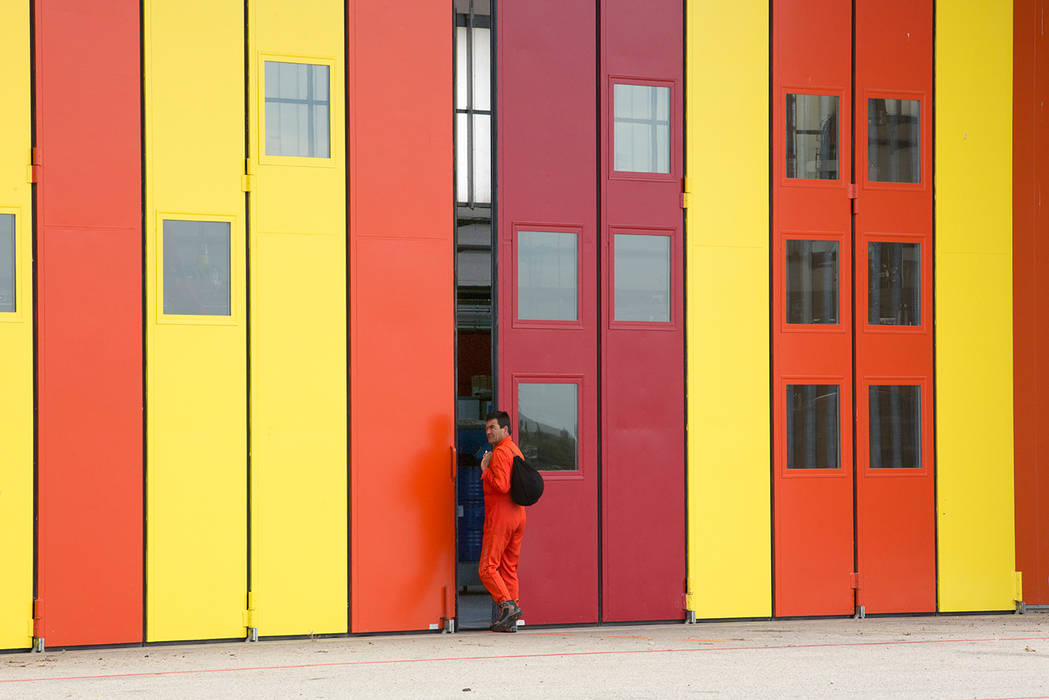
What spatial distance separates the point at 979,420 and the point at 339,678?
6626 mm

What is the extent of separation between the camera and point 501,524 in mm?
9562

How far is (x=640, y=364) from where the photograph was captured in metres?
10.3

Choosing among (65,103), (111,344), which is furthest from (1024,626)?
(65,103)

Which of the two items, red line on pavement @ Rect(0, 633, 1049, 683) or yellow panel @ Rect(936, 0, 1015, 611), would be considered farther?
yellow panel @ Rect(936, 0, 1015, 611)

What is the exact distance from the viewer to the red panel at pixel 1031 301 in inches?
429

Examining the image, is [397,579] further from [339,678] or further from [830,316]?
[830,316]

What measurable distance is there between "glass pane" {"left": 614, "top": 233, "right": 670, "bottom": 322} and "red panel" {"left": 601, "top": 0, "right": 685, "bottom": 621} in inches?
2.6

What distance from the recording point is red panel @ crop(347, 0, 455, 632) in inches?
380

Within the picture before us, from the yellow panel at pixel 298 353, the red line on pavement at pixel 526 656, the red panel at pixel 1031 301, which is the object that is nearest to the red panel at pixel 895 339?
the red panel at pixel 1031 301

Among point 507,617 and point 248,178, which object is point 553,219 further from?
point 507,617

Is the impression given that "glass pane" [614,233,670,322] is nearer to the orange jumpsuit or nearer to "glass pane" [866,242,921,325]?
the orange jumpsuit

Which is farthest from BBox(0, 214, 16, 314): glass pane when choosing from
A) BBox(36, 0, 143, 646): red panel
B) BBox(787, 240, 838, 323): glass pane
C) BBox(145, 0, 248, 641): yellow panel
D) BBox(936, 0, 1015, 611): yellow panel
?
BBox(936, 0, 1015, 611): yellow panel

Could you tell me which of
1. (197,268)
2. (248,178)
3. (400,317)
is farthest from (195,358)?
(400,317)

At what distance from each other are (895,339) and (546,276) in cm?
345
